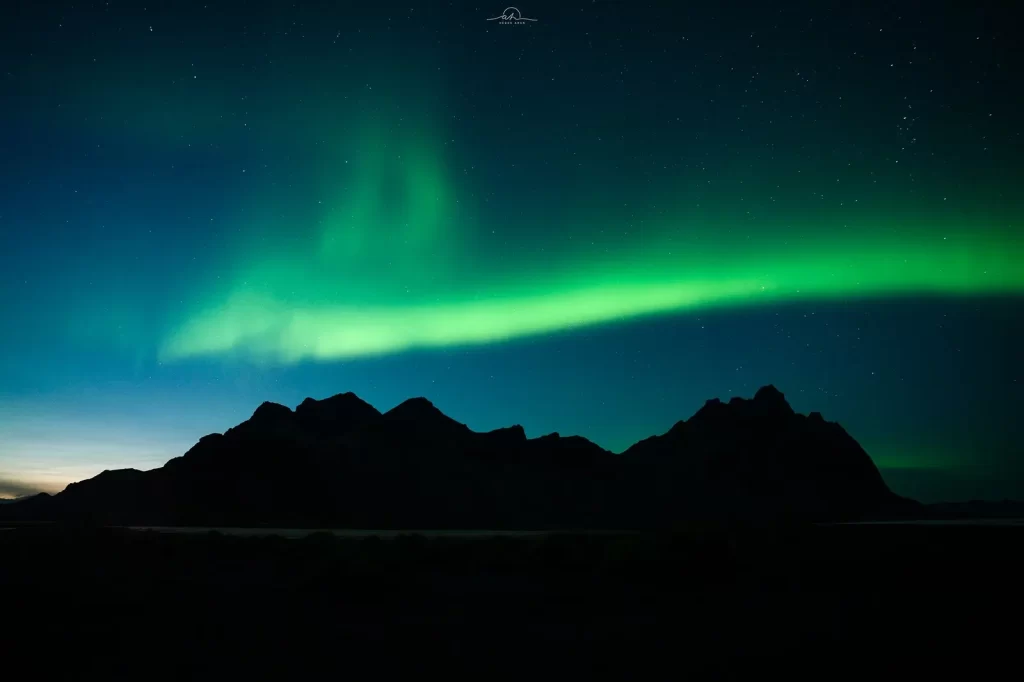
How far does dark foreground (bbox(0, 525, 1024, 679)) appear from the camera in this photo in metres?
12.1

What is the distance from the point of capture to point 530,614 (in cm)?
1728

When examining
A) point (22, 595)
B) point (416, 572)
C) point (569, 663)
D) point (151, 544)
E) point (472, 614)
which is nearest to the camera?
point (569, 663)

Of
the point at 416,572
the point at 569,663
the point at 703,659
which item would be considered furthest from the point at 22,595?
the point at 703,659

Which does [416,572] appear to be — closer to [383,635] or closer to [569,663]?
[383,635]

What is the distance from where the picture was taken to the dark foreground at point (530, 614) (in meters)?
12.1

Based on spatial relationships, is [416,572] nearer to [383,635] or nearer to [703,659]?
[383,635]

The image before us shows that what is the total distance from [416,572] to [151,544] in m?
23.9

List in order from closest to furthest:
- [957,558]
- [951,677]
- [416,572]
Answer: [951,677], [416,572], [957,558]

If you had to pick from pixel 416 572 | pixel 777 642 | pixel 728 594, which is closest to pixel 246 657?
pixel 777 642

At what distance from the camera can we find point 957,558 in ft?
101

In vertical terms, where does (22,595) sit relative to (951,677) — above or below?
above

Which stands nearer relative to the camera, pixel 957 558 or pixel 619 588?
pixel 619 588

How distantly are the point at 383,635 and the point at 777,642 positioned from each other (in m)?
7.92

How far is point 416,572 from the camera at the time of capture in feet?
90.5
